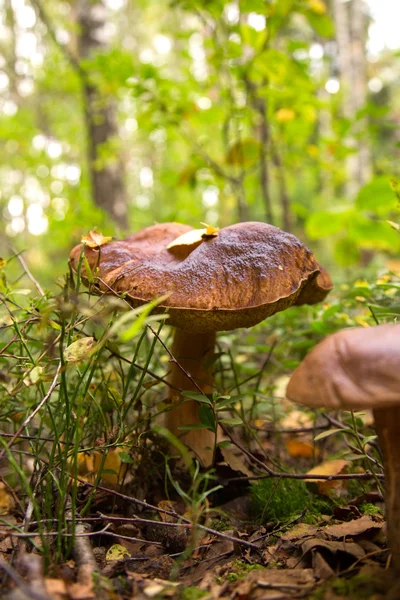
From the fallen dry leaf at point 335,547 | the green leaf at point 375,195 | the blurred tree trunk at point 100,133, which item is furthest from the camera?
the blurred tree trunk at point 100,133

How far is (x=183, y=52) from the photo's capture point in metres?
4.31

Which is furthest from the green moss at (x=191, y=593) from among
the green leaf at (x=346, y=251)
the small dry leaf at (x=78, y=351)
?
the green leaf at (x=346, y=251)

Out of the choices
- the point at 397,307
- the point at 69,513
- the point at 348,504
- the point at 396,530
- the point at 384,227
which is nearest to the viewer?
the point at 396,530

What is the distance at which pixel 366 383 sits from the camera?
102 cm

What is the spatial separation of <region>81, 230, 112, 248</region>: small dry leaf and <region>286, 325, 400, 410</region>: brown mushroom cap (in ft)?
3.54

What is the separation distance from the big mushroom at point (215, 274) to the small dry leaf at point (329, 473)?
60 cm

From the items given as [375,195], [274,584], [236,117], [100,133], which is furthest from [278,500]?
[100,133]

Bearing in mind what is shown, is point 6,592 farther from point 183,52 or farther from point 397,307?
point 183,52

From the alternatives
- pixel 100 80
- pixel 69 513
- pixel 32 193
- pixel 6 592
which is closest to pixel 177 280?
pixel 69 513

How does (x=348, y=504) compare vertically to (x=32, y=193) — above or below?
below

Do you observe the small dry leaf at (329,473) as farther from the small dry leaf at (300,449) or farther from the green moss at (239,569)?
the green moss at (239,569)

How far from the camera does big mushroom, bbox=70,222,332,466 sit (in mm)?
1605

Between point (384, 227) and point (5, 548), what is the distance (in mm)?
3507

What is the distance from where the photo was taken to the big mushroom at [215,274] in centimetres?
161
